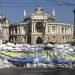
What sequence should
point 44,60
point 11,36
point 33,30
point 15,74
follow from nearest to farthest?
point 15,74 → point 44,60 → point 33,30 → point 11,36

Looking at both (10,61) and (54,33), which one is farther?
(54,33)

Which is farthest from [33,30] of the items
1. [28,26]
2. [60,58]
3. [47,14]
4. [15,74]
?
[15,74]

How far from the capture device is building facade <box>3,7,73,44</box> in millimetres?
143375

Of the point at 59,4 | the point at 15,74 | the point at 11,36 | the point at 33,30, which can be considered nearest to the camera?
the point at 15,74

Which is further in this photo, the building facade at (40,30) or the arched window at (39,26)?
the arched window at (39,26)

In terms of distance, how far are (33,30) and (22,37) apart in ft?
21.8

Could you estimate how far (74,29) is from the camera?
155750 mm

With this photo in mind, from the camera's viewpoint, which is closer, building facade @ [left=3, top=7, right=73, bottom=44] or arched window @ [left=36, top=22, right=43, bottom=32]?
building facade @ [left=3, top=7, right=73, bottom=44]

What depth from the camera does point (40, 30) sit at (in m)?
145

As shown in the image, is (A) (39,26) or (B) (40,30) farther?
(A) (39,26)

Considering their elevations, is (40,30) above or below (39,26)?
below

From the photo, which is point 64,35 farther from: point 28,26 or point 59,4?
point 59,4

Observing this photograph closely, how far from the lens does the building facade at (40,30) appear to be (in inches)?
5645

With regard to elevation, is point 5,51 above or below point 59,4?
below
